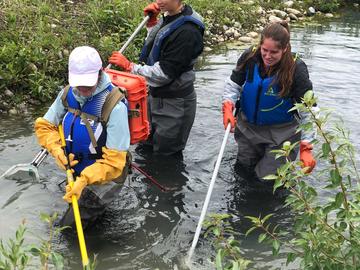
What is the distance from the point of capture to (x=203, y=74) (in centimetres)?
1005

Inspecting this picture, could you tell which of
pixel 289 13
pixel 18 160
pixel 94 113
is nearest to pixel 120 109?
pixel 94 113

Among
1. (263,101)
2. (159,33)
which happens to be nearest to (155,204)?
(263,101)

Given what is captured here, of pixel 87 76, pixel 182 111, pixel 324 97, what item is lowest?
pixel 324 97

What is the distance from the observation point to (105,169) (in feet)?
14.4

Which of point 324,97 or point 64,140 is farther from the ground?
point 64,140

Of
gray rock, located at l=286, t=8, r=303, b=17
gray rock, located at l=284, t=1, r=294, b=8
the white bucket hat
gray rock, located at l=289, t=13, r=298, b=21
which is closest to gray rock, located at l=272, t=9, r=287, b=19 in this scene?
gray rock, located at l=289, t=13, r=298, b=21

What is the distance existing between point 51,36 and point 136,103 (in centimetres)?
420

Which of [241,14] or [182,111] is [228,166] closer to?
[182,111]

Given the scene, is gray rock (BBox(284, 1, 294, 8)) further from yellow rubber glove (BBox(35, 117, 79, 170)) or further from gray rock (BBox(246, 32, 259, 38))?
yellow rubber glove (BBox(35, 117, 79, 170))

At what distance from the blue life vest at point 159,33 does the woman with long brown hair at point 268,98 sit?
0.69 metres

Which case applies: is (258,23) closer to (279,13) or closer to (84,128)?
(279,13)

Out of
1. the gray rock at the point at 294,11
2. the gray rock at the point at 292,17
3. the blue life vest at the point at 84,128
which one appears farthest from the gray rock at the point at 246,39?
the blue life vest at the point at 84,128

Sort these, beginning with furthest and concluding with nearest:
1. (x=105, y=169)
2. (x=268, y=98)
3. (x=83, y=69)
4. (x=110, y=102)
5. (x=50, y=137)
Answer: (x=268, y=98) < (x=50, y=137) < (x=110, y=102) < (x=105, y=169) < (x=83, y=69)

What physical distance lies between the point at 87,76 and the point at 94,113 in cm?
42
